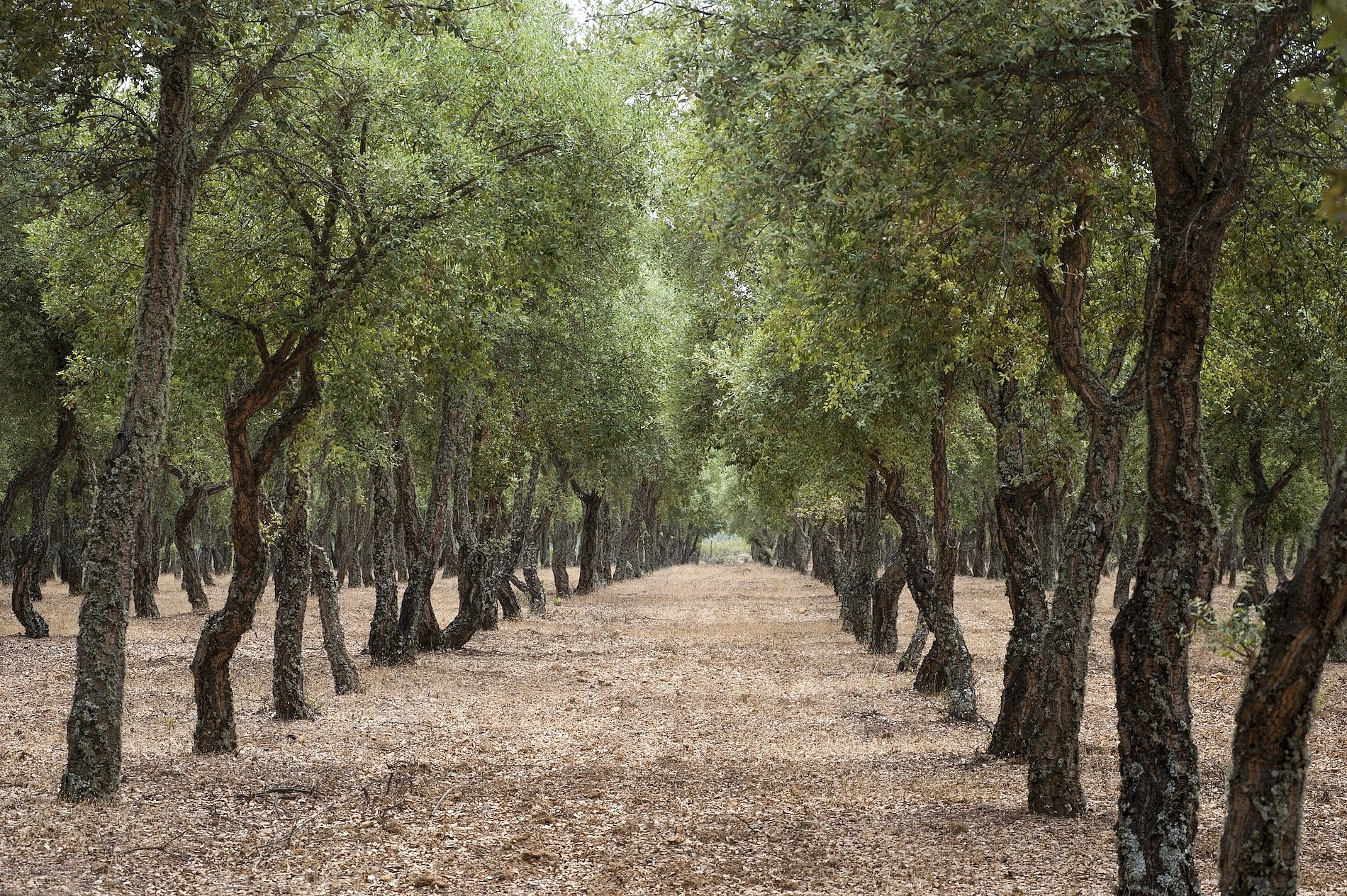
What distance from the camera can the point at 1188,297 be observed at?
735 cm

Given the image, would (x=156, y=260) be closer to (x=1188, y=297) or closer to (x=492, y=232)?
(x=492, y=232)

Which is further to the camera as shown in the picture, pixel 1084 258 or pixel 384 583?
pixel 384 583

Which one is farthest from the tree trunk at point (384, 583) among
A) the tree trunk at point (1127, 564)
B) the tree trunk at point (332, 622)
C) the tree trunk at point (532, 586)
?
the tree trunk at point (1127, 564)

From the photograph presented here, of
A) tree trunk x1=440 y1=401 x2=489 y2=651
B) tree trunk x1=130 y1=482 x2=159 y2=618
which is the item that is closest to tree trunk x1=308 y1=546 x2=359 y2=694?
tree trunk x1=440 y1=401 x2=489 y2=651

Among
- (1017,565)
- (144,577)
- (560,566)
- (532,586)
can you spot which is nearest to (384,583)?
(144,577)

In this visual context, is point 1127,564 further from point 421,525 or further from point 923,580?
point 421,525

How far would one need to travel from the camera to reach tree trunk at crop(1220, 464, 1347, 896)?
15.5 feet

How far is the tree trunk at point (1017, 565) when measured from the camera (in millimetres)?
13117

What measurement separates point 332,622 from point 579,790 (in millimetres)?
7863

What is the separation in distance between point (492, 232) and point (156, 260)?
14.2 feet

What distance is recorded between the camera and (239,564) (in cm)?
1325

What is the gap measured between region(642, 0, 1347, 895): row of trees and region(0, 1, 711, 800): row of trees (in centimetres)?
361

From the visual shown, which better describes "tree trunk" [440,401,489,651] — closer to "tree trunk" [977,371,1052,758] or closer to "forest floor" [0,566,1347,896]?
"forest floor" [0,566,1347,896]

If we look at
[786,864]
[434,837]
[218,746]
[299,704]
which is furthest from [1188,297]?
[299,704]
